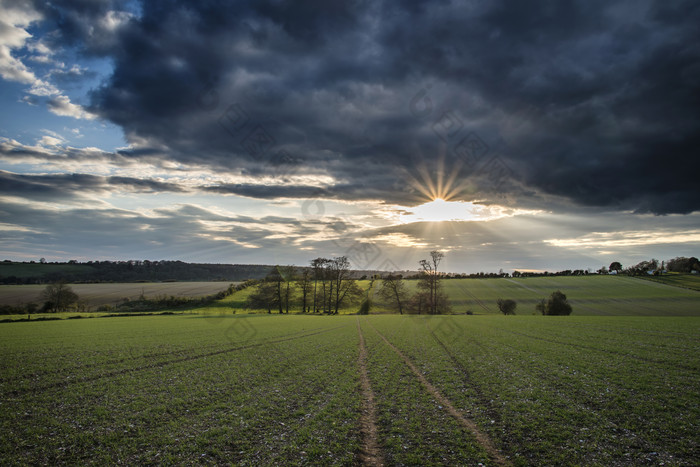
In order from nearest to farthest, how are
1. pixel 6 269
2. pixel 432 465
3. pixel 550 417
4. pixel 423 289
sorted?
pixel 432 465 < pixel 550 417 < pixel 423 289 < pixel 6 269

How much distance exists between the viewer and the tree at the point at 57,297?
283 ft

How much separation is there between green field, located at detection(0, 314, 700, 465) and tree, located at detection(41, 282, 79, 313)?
79039mm

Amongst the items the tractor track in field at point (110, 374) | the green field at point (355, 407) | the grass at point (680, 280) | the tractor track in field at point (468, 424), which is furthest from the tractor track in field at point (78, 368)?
the grass at point (680, 280)

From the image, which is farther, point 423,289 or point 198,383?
point 423,289

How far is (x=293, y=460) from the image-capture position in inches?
382

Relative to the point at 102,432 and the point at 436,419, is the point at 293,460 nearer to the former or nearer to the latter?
the point at 436,419

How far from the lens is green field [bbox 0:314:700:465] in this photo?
398 inches

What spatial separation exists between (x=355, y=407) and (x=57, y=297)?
354ft

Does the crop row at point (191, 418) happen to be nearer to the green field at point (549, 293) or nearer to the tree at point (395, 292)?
the tree at point (395, 292)

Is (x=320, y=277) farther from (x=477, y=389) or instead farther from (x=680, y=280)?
(x=680, y=280)

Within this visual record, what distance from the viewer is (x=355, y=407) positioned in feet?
46.6

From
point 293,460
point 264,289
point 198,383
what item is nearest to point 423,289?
point 264,289

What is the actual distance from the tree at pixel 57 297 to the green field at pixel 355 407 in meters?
79.0

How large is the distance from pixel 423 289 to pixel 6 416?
8359cm
